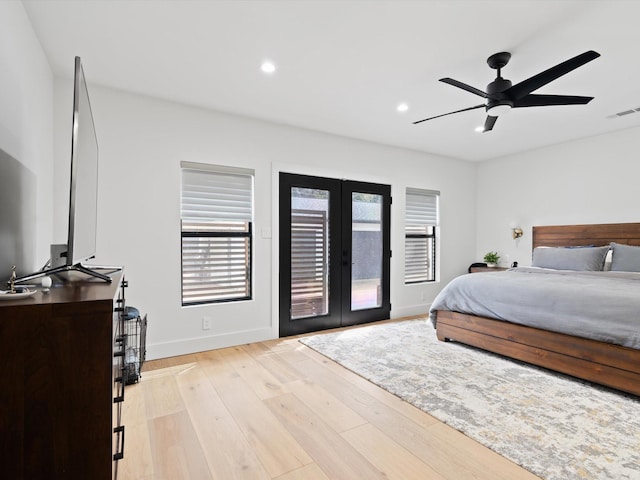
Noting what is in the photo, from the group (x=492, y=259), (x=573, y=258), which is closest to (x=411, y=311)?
(x=492, y=259)

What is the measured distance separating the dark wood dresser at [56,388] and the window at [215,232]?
8.51 feet

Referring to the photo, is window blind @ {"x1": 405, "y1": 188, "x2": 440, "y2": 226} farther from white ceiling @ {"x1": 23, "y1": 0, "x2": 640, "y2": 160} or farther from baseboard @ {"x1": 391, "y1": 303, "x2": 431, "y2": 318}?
white ceiling @ {"x1": 23, "y1": 0, "x2": 640, "y2": 160}

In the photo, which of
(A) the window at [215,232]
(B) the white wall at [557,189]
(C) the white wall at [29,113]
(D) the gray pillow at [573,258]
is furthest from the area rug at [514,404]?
(B) the white wall at [557,189]

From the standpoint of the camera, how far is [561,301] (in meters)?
2.93

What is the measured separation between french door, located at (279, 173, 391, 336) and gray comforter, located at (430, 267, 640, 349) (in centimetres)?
111

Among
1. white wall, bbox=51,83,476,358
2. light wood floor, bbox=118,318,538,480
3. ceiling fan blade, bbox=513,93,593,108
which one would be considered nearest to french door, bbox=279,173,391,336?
white wall, bbox=51,83,476,358

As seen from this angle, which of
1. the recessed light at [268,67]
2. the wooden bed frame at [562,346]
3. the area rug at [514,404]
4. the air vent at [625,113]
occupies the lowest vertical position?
the area rug at [514,404]

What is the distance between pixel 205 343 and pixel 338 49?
9.95 ft

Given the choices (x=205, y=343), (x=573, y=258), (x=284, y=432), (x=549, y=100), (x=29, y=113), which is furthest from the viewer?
(x=573, y=258)

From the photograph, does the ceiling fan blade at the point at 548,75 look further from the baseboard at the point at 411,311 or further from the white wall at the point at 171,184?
the baseboard at the point at 411,311

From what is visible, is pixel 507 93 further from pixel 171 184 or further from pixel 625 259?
pixel 171 184

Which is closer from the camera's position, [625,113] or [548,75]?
[548,75]

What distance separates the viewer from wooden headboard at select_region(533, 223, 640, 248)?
4289mm

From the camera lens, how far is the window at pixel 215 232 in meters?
3.57
